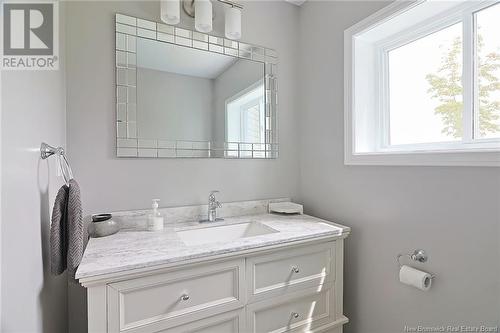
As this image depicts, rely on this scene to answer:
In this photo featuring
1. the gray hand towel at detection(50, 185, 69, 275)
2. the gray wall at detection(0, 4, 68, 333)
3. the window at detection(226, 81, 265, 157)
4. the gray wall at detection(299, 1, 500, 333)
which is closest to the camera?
the gray wall at detection(0, 4, 68, 333)

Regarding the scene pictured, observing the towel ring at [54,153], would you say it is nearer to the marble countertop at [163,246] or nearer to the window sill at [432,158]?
the marble countertop at [163,246]

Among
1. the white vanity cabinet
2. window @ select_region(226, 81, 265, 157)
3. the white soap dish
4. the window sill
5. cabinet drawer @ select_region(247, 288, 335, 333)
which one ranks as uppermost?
window @ select_region(226, 81, 265, 157)

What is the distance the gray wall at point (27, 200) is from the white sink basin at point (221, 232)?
604 millimetres

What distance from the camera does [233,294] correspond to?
111 cm

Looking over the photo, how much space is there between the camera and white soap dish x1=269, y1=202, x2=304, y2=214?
1741 mm

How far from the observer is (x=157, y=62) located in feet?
4.85

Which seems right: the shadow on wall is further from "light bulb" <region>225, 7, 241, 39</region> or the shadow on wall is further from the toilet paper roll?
the toilet paper roll

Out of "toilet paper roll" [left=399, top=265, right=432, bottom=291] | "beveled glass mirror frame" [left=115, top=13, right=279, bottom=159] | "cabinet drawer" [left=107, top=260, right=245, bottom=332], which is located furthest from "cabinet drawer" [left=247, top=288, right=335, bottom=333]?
"beveled glass mirror frame" [left=115, top=13, right=279, bottom=159]

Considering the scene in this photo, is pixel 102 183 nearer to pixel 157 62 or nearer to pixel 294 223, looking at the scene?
pixel 157 62

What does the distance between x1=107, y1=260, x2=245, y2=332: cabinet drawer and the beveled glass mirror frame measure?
76 cm

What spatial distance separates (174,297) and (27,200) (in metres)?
0.62

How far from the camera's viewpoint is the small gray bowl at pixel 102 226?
1.24m

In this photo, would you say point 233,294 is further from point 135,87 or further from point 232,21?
point 232,21

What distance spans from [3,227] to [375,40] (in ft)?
6.29
